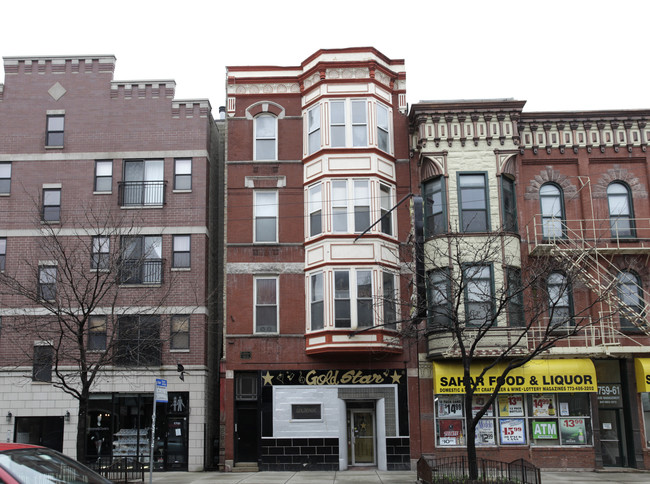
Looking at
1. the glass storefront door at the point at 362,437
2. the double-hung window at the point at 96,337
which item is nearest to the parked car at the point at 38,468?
the glass storefront door at the point at 362,437

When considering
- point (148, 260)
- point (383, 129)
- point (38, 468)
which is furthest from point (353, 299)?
point (38, 468)

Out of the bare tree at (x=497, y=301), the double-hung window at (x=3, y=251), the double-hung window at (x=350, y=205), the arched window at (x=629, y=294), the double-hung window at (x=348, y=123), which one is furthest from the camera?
the double-hung window at (x=3, y=251)

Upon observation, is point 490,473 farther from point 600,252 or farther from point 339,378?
point 600,252

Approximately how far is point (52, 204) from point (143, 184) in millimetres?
A: 3641

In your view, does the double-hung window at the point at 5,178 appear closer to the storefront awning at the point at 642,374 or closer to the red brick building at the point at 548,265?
the red brick building at the point at 548,265

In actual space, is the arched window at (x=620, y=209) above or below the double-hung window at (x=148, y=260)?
above

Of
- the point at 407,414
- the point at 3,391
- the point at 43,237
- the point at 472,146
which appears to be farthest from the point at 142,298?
the point at 472,146

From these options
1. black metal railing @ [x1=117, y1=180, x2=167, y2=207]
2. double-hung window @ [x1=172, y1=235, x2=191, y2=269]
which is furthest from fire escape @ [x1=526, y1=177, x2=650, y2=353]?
black metal railing @ [x1=117, y1=180, x2=167, y2=207]

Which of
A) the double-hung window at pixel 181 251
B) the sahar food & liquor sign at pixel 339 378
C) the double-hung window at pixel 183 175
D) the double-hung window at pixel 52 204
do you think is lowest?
the sahar food & liquor sign at pixel 339 378

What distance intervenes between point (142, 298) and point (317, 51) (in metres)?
11.6

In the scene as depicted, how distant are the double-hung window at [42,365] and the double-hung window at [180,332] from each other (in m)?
4.32

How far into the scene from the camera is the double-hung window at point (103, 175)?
28.4 m

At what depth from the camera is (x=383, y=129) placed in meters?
28.0

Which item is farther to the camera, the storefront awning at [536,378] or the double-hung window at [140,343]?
the double-hung window at [140,343]
